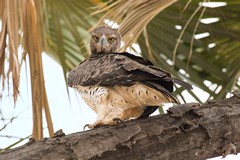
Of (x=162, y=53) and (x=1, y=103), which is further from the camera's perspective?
(x=162, y=53)

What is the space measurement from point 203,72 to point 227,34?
0.37 m

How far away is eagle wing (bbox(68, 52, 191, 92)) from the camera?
226 cm

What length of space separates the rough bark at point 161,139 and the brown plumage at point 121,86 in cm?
9

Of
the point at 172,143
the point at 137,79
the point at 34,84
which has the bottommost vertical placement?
the point at 172,143

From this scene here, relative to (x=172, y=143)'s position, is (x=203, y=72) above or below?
above

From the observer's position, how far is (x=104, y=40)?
9.89 feet

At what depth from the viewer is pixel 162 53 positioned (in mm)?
4305

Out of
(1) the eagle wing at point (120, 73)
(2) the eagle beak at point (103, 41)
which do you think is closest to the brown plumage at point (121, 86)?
(1) the eagle wing at point (120, 73)

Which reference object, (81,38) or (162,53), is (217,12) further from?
(81,38)

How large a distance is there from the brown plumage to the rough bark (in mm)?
94

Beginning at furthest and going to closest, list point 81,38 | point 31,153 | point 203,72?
point 203,72, point 81,38, point 31,153

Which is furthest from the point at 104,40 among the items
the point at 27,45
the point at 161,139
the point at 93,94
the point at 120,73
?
the point at 161,139

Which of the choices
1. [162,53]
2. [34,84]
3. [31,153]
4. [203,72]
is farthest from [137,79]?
[203,72]

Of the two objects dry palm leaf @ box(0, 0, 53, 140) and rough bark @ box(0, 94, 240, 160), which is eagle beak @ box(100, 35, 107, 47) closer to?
dry palm leaf @ box(0, 0, 53, 140)
